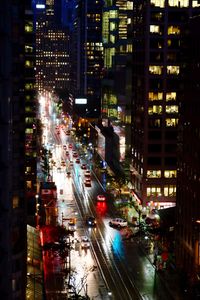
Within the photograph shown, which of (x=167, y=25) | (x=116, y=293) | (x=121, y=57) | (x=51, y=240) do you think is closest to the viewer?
(x=116, y=293)

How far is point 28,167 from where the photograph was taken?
317 ft

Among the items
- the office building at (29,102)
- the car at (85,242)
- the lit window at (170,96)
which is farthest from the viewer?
the lit window at (170,96)

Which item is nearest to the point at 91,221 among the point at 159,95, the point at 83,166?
the point at 159,95

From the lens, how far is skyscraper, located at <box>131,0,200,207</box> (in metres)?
112

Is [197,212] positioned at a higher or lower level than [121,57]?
lower

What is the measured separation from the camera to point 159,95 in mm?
114688

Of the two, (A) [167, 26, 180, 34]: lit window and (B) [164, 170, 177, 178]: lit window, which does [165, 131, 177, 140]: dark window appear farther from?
(A) [167, 26, 180, 34]: lit window

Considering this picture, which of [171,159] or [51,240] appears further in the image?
[171,159]

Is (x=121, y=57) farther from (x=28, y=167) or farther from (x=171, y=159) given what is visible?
(x=28, y=167)

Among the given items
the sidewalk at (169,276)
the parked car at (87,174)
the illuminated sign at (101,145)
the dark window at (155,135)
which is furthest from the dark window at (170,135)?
the illuminated sign at (101,145)

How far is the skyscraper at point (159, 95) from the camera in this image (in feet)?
368

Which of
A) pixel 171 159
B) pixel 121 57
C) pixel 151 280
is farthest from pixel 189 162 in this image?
pixel 121 57

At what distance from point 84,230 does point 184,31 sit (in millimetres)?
35300

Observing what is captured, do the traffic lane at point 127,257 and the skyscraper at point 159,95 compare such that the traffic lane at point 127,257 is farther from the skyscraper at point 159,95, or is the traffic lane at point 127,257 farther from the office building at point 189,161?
the skyscraper at point 159,95
